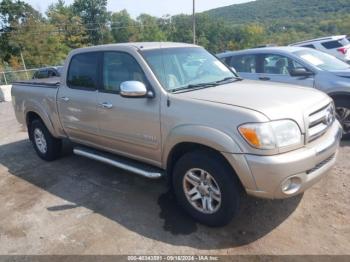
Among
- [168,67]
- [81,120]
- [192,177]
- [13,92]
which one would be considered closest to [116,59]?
[168,67]

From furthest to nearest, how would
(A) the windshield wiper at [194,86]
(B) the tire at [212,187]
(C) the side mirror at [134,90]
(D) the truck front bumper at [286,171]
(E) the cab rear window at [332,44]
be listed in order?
(E) the cab rear window at [332,44]
(A) the windshield wiper at [194,86]
(C) the side mirror at [134,90]
(B) the tire at [212,187]
(D) the truck front bumper at [286,171]

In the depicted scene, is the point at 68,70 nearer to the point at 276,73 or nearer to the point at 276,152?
the point at 276,152

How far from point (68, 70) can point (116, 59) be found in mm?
1188

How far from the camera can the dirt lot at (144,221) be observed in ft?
10.9

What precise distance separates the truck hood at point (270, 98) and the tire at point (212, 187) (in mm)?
593

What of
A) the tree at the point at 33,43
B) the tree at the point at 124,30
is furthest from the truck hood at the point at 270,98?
the tree at the point at 124,30

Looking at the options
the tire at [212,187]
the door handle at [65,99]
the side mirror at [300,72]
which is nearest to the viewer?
the tire at [212,187]

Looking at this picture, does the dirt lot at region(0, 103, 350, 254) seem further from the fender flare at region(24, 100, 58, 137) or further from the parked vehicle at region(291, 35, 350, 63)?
the parked vehicle at region(291, 35, 350, 63)

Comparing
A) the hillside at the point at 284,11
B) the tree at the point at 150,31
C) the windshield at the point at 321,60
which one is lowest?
the tree at the point at 150,31

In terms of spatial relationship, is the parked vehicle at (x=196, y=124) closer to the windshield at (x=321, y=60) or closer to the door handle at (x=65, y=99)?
the door handle at (x=65, y=99)

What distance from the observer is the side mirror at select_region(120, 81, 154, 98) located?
12.3 feet

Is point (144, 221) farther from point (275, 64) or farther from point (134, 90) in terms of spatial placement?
point (275, 64)

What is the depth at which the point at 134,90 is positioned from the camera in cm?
373

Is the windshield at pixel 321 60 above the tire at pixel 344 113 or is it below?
above
